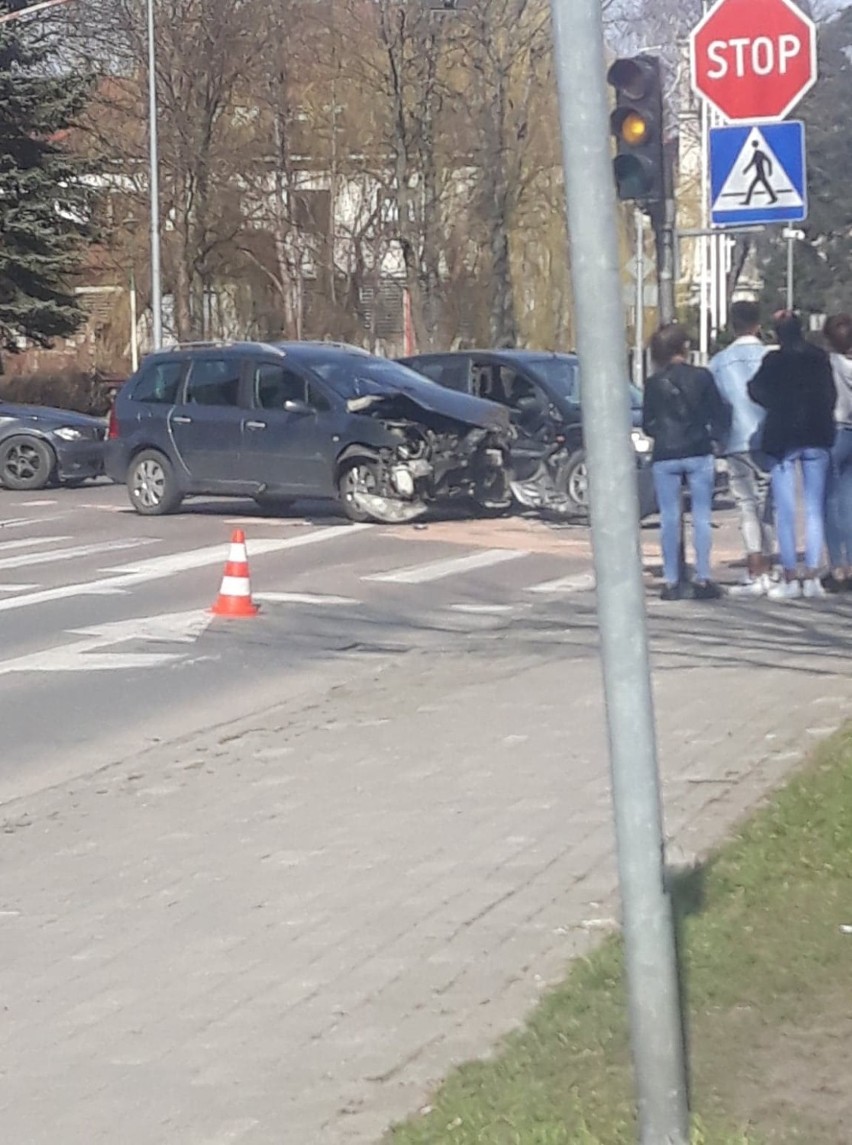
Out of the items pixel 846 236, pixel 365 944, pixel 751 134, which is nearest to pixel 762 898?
pixel 365 944

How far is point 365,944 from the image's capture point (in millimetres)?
5754

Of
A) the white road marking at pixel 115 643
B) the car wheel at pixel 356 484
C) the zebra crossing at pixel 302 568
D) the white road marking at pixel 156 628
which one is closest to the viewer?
the white road marking at pixel 115 643

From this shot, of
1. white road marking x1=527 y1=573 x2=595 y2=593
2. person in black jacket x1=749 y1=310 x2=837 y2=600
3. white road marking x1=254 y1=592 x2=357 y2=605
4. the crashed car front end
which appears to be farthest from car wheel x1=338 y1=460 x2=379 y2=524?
person in black jacket x1=749 y1=310 x2=837 y2=600

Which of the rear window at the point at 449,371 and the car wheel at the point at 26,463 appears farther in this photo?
the car wheel at the point at 26,463

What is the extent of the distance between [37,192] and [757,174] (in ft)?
95.1

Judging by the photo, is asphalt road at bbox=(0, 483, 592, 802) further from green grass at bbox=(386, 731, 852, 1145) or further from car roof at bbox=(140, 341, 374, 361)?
green grass at bbox=(386, 731, 852, 1145)

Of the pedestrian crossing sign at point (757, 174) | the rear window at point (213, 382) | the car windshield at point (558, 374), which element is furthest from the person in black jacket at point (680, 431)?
the rear window at point (213, 382)

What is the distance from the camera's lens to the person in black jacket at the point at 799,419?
12633 mm

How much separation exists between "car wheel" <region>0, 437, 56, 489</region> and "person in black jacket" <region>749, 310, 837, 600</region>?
48.8 ft

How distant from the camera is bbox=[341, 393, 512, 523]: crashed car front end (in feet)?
63.0

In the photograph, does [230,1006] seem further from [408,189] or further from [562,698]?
[408,189]

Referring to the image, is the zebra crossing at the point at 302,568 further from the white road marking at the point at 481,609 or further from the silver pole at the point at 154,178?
the silver pole at the point at 154,178

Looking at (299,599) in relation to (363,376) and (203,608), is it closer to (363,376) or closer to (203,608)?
(203,608)

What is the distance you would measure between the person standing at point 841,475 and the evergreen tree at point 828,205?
138ft
